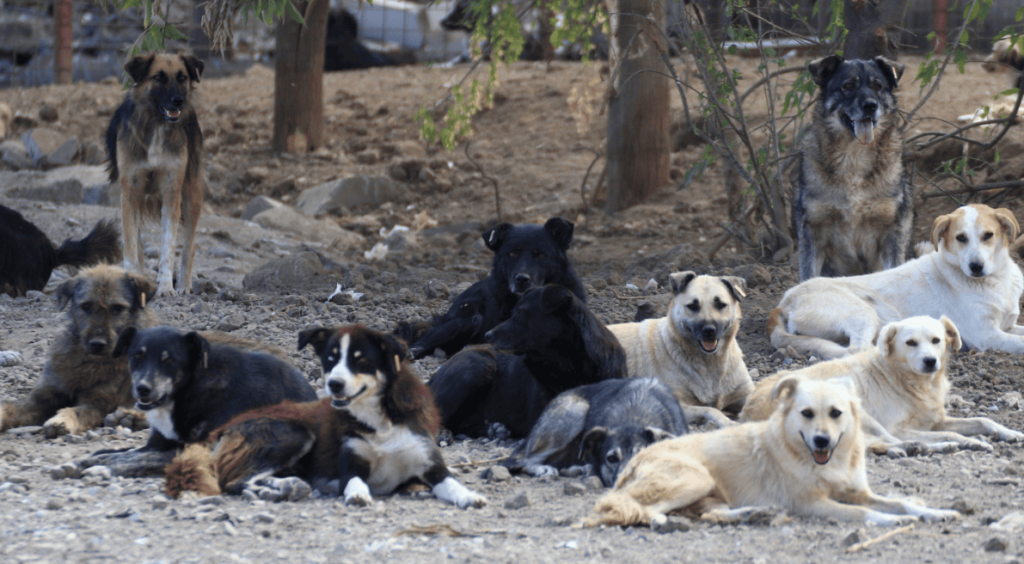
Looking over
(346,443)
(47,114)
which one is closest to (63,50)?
(47,114)

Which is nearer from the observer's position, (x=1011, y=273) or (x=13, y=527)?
(x=13, y=527)

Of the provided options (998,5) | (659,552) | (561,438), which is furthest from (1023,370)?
(998,5)

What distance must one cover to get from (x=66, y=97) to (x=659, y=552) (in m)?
18.2

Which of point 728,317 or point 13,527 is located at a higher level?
point 728,317

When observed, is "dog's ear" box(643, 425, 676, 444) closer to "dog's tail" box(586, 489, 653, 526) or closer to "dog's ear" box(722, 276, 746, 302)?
"dog's tail" box(586, 489, 653, 526)

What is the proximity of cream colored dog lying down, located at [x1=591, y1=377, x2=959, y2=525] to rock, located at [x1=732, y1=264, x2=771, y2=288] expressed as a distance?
445 cm

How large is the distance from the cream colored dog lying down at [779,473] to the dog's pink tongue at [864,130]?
3.64m

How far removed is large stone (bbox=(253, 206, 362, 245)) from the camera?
13867 mm

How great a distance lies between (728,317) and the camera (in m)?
6.03

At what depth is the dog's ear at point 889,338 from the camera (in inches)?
225

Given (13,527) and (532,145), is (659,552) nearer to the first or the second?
(13,527)

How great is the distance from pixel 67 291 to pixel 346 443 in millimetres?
2551

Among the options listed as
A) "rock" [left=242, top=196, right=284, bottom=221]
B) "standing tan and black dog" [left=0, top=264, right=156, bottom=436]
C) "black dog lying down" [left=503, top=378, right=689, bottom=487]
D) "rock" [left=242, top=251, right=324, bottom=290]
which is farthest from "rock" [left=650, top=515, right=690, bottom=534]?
"rock" [left=242, top=196, right=284, bottom=221]

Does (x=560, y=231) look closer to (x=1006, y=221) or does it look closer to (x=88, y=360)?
(x=1006, y=221)
